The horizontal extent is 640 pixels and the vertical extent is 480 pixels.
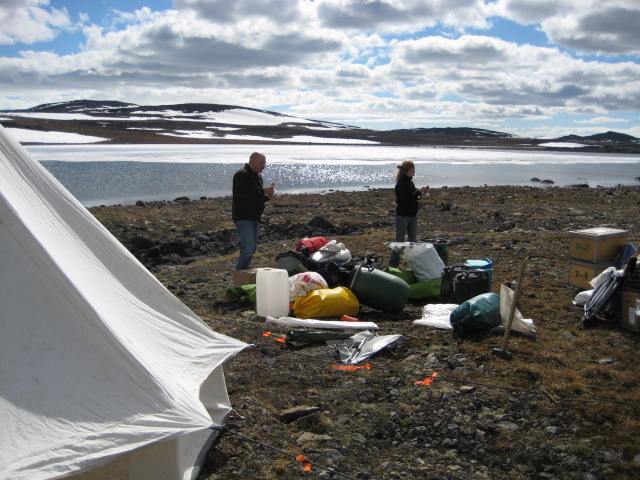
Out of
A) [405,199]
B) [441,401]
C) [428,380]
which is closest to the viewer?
[441,401]

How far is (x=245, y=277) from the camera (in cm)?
815

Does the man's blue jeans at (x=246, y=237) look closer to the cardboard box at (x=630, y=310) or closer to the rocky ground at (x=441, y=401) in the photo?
the rocky ground at (x=441, y=401)

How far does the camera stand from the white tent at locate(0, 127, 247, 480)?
118 inches

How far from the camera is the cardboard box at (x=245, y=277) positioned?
8.10 m

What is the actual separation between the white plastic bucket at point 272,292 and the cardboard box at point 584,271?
3979 mm

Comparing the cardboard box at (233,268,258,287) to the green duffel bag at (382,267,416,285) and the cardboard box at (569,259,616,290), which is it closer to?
the green duffel bag at (382,267,416,285)

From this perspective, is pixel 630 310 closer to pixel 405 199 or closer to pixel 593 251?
pixel 593 251

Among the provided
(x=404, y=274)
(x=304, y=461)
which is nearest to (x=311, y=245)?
(x=404, y=274)

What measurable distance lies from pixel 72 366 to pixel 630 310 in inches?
222

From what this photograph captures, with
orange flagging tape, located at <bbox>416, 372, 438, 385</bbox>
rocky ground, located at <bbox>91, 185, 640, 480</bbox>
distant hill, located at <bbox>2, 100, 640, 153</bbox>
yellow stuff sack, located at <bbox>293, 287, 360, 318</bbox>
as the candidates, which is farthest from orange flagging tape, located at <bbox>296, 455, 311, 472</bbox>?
distant hill, located at <bbox>2, 100, 640, 153</bbox>

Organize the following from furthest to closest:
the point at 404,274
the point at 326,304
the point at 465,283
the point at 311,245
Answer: the point at 311,245 → the point at 404,274 → the point at 465,283 → the point at 326,304

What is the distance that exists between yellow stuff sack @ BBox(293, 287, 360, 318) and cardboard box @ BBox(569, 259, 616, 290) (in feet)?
10.3

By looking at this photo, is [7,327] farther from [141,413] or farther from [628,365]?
[628,365]

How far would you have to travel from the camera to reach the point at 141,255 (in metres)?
12.6
